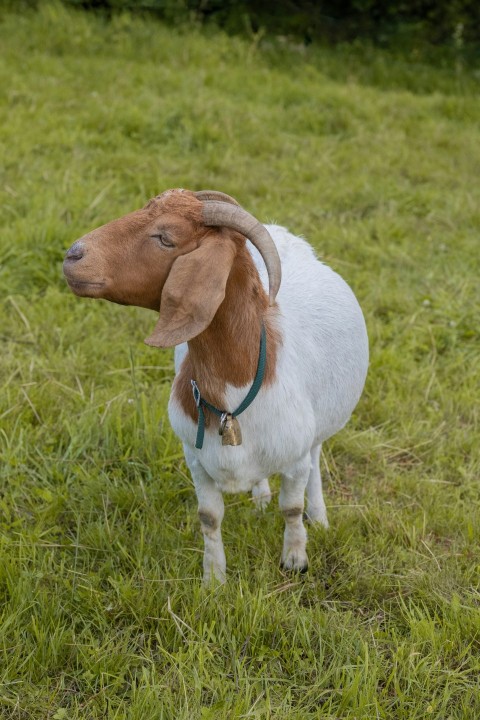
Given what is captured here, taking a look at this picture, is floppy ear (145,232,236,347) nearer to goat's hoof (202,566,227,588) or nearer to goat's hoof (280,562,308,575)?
goat's hoof (202,566,227,588)

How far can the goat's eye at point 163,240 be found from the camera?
2.27 metres

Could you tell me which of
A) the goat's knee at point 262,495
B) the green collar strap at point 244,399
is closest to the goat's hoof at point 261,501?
the goat's knee at point 262,495

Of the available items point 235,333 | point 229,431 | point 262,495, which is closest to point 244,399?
point 229,431

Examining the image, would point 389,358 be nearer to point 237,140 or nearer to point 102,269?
point 102,269

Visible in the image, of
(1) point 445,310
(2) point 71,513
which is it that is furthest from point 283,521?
(1) point 445,310

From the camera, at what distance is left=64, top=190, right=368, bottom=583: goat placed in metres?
2.23

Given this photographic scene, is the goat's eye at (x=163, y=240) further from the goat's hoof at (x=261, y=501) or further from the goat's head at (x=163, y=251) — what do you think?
the goat's hoof at (x=261, y=501)

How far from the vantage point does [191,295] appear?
7.05ft

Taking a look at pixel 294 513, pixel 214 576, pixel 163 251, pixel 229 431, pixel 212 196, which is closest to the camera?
pixel 163 251

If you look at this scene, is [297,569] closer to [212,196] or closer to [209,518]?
[209,518]

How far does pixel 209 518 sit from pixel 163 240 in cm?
110

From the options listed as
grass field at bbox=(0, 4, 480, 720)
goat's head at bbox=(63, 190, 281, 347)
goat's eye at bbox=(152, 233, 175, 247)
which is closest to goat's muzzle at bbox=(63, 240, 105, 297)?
goat's head at bbox=(63, 190, 281, 347)

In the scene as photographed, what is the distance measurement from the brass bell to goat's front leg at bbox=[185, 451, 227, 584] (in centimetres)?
30

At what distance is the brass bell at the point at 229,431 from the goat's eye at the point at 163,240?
578mm
